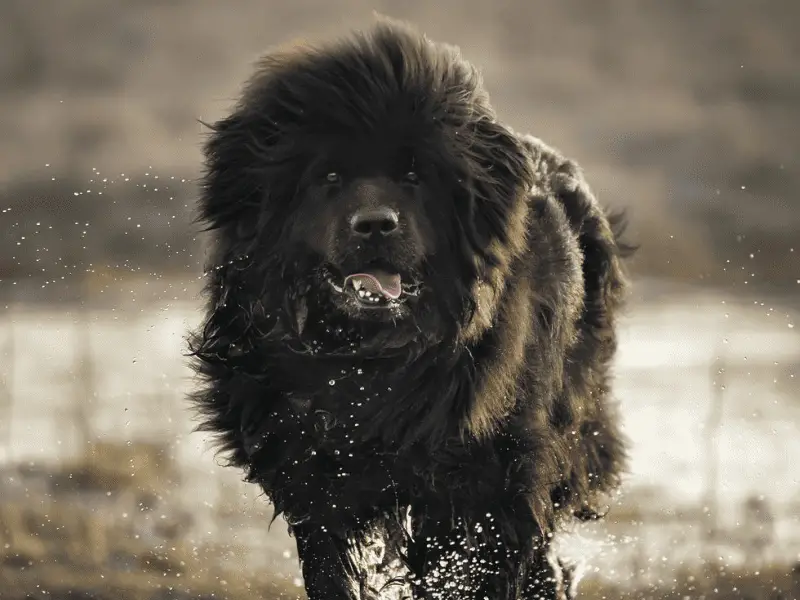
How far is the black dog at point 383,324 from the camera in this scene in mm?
4020

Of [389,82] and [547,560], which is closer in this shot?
[389,82]

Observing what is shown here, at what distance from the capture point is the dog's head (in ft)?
12.9

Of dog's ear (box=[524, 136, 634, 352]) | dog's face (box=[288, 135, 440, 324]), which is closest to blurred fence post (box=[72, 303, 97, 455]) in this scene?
dog's ear (box=[524, 136, 634, 352])

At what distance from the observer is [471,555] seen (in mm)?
4156

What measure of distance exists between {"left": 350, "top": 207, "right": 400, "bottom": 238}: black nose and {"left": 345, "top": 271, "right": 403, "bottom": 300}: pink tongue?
0.17m

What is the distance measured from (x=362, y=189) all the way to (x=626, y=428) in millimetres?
3103

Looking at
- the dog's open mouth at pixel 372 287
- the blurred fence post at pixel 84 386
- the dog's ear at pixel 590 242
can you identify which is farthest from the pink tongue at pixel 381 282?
the blurred fence post at pixel 84 386

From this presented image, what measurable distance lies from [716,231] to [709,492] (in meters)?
10.3

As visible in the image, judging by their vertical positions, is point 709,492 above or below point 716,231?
below

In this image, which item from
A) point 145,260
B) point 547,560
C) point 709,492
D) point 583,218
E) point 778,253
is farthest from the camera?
point 778,253

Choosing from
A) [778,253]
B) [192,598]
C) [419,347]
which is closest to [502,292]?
[419,347]

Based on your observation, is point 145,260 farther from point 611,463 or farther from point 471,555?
point 471,555

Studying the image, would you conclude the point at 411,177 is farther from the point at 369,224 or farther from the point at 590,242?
the point at 590,242

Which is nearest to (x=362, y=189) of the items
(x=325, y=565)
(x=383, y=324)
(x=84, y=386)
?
(x=383, y=324)
